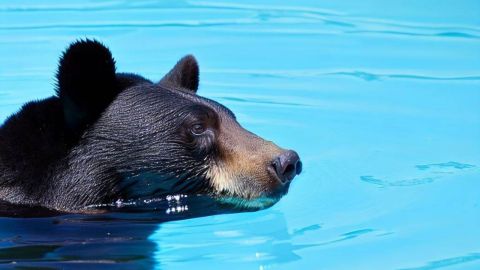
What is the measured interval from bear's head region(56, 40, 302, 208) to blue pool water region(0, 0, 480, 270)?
0.20 metres

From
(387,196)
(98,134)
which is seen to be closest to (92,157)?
(98,134)

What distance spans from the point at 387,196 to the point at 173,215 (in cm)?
160

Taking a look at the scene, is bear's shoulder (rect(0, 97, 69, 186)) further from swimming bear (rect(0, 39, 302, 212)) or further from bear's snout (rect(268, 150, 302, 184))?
bear's snout (rect(268, 150, 302, 184))

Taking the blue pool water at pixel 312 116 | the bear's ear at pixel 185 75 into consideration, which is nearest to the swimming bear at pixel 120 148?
the blue pool water at pixel 312 116

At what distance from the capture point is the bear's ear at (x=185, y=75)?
22.9 ft

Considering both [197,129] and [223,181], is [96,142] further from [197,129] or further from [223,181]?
[223,181]

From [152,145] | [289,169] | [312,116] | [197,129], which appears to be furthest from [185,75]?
[312,116]

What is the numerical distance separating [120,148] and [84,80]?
0.42 metres

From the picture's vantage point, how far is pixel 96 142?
20.1 ft

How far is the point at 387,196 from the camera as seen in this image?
7297 millimetres

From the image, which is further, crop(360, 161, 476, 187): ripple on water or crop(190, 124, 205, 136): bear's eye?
crop(360, 161, 476, 187): ripple on water

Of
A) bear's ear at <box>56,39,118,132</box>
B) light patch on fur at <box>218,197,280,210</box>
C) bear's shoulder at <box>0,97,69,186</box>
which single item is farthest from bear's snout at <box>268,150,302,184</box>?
bear's shoulder at <box>0,97,69,186</box>

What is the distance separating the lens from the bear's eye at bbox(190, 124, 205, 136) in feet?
20.9

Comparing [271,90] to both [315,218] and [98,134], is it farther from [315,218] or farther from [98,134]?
[98,134]
